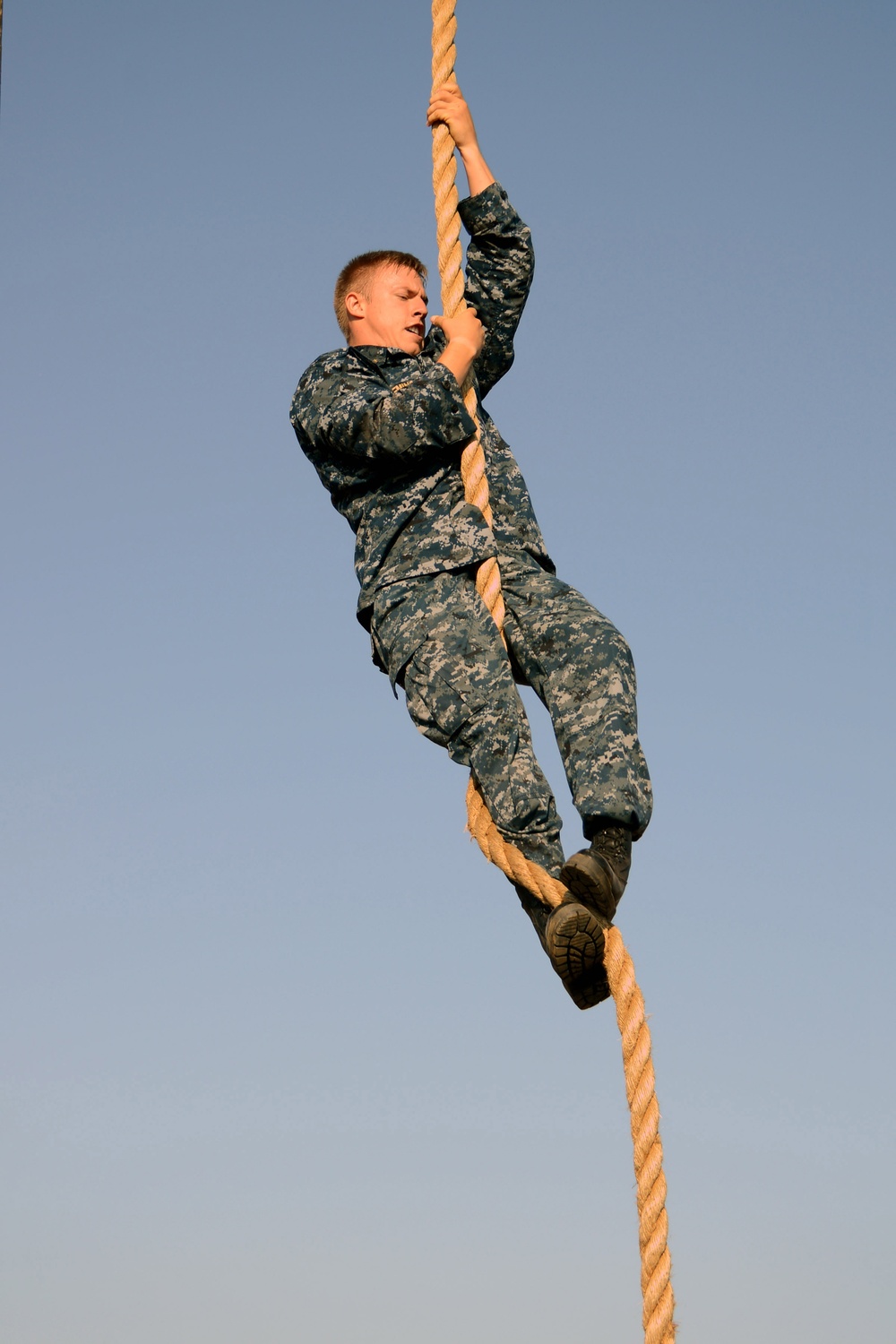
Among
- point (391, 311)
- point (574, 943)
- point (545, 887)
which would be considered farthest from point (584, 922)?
point (391, 311)

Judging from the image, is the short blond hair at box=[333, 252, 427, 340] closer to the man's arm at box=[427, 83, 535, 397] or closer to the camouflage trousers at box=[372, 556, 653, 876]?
the man's arm at box=[427, 83, 535, 397]

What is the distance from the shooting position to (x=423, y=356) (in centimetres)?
556

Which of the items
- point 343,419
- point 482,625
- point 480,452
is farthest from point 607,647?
point 343,419

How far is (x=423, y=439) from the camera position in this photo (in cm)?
503

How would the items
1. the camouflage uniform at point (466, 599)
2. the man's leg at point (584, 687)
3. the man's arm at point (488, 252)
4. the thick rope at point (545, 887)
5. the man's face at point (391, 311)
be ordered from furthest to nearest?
the man's face at point (391, 311), the man's arm at point (488, 252), the camouflage uniform at point (466, 599), the man's leg at point (584, 687), the thick rope at point (545, 887)

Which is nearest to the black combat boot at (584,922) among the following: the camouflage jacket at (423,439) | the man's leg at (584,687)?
the man's leg at (584,687)

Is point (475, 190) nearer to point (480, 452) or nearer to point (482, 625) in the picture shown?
point (480, 452)

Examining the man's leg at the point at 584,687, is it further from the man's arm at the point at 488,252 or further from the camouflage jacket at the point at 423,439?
the man's arm at the point at 488,252

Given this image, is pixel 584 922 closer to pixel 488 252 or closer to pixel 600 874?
pixel 600 874

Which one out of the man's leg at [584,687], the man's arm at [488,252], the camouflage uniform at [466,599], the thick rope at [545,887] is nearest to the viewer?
the thick rope at [545,887]

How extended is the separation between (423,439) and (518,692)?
0.82 metres

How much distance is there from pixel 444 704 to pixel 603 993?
993 mm

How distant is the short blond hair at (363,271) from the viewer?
Result: 18.5 ft

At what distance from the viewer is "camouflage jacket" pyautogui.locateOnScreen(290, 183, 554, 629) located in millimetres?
5062
